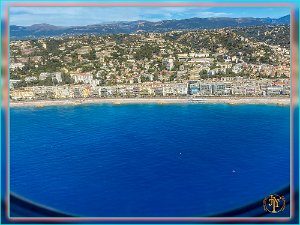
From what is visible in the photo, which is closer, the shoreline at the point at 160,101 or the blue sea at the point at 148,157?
the blue sea at the point at 148,157

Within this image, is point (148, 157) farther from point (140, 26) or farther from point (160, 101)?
point (160, 101)

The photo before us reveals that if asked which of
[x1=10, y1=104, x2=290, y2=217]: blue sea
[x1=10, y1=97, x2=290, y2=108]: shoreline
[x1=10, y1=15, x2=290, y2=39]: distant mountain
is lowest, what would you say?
[x1=10, y1=104, x2=290, y2=217]: blue sea

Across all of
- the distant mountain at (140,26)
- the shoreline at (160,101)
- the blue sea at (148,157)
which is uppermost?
the distant mountain at (140,26)

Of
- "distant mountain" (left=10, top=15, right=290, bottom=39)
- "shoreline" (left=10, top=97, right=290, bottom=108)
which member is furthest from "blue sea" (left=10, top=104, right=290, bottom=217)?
"distant mountain" (left=10, top=15, right=290, bottom=39)

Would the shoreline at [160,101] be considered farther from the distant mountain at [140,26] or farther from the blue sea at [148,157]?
the distant mountain at [140,26]

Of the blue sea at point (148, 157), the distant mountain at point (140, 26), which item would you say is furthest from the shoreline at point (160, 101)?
the distant mountain at point (140, 26)

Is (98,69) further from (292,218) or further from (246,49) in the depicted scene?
(292,218)

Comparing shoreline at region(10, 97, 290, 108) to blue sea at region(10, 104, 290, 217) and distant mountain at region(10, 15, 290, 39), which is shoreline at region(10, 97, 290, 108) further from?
distant mountain at region(10, 15, 290, 39)
